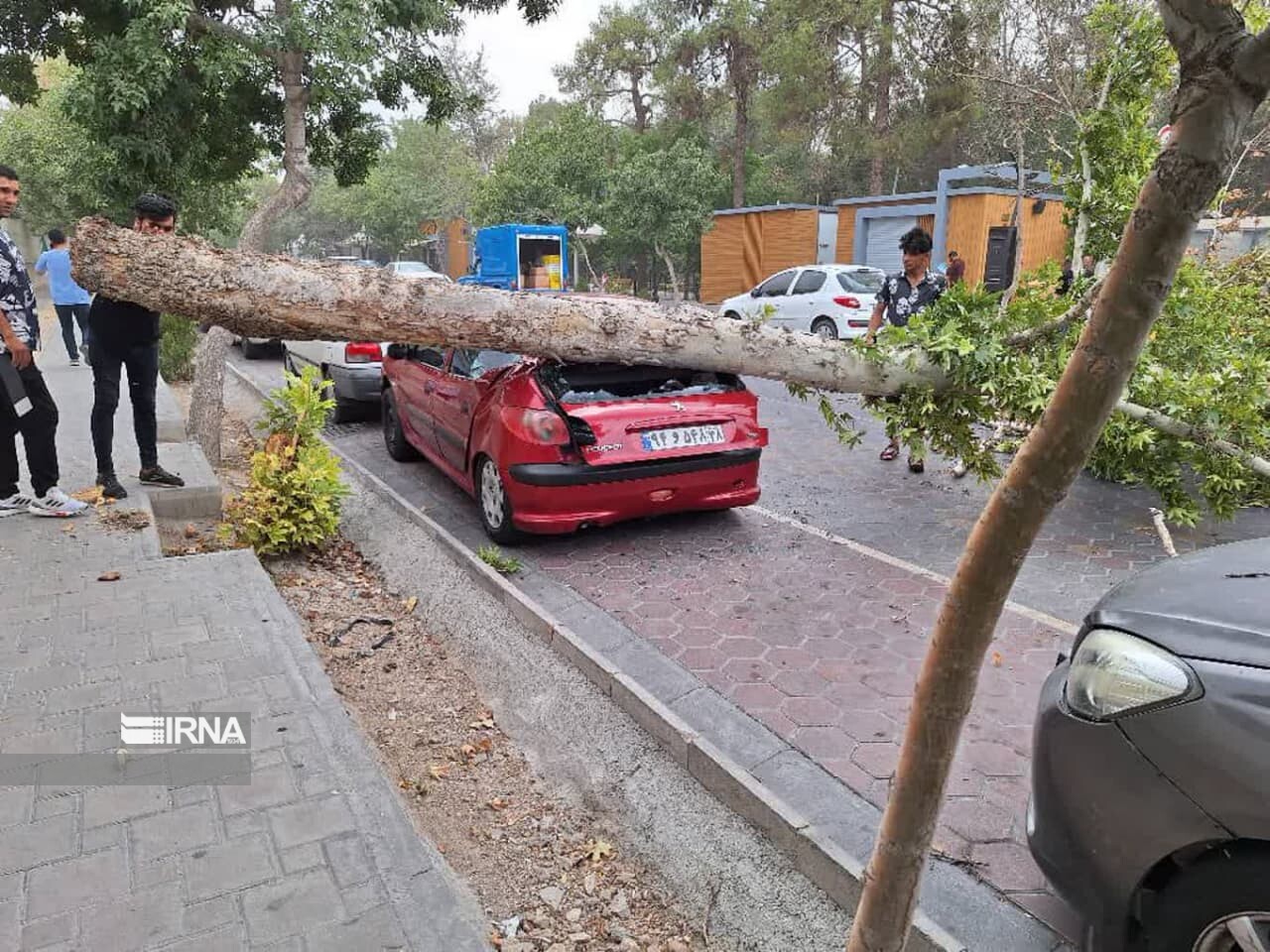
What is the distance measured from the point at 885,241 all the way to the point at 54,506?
2206 cm

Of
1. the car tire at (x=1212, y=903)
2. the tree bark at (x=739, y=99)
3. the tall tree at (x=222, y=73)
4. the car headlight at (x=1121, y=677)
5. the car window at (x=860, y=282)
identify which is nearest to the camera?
the car tire at (x=1212, y=903)

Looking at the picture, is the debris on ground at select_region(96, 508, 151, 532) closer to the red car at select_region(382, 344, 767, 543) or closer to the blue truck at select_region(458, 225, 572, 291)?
the red car at select_region(382, 344, 767, 543)

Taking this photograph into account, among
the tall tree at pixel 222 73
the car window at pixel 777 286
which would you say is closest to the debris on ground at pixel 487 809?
the tall tree at pixel 222 73

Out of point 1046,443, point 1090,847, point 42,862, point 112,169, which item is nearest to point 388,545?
point 42,862

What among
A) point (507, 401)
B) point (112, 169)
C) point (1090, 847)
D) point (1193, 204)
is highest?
point (112, 169)

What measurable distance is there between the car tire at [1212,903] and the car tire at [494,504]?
3900 millimetres

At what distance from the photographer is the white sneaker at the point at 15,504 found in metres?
5.03

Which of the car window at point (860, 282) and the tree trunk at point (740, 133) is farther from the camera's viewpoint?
the tree trunk at point (740, 133)

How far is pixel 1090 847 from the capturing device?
6.46 ft

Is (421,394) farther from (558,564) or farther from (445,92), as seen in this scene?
(445,92)

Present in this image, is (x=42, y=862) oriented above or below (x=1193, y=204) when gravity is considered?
below

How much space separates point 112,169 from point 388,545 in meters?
4.36

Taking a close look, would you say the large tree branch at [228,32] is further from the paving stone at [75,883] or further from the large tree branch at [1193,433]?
the large tree branch at [1193,433]

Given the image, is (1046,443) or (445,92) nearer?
(1046,443)
